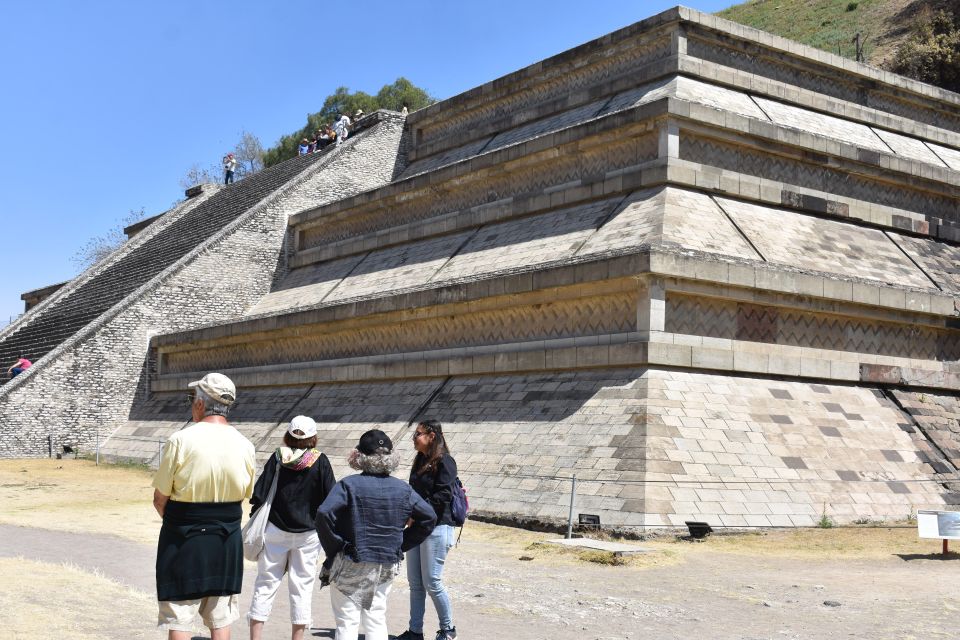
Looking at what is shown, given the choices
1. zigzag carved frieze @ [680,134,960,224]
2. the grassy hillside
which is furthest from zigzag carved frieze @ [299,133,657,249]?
the grassy hillside

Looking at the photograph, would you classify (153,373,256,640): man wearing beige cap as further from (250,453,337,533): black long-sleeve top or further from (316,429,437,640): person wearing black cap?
(250,453,337,533): black long-sleeve top

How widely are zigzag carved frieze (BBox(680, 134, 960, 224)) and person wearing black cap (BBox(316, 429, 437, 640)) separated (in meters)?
11.5

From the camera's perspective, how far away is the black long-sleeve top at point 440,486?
21.9 ft

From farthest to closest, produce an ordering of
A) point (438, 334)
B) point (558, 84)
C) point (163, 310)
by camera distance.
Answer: point (163, 310) → point (558, 84) → point (438, 334)

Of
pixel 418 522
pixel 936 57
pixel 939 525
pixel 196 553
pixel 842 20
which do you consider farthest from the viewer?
pixel 842 20

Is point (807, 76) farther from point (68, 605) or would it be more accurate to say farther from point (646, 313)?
point (68, 605)

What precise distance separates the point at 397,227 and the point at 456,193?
6.71 feet

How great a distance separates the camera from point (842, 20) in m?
53.1

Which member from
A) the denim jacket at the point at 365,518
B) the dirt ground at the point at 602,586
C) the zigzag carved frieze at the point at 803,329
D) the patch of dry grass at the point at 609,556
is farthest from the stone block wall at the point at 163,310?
the denim jacket at the point at 365,518

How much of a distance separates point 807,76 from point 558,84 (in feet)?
17.4

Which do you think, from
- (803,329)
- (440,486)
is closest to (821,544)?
(803,329)

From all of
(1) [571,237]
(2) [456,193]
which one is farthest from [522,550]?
(2) [456,193]

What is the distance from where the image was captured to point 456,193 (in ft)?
68.1

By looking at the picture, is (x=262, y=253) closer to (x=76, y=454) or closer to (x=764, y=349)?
(x=76, y=454)
